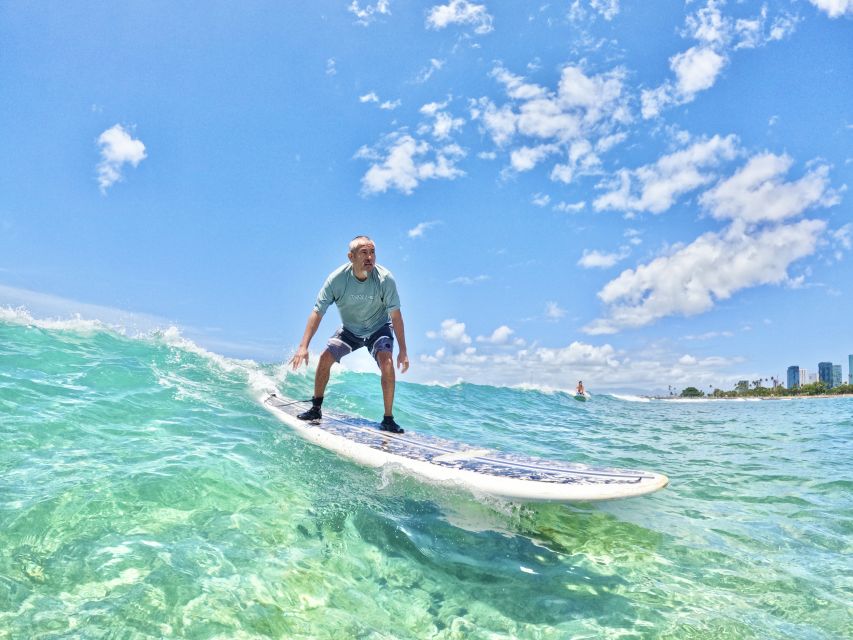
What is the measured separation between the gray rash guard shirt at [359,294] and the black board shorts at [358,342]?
0.87 ft

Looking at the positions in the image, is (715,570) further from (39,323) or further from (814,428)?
(39,323)

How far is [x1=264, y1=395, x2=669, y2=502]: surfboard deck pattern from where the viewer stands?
4590 millimetres

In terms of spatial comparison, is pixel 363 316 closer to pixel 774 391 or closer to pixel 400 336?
pixel 400 336

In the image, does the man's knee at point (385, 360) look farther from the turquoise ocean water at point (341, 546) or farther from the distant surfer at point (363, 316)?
the turquoise ocean water at point (341, 546)

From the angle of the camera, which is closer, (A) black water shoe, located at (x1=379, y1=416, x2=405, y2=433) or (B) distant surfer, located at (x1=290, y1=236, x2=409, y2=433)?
(B) distant surfer, located at (x1=290, y1=236, x2=409, y2=433)

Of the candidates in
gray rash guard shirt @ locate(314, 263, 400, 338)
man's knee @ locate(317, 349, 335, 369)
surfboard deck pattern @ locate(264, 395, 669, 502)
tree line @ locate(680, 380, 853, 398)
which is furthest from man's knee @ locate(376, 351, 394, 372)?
tree line @ locate(680, 380, 853, 398)

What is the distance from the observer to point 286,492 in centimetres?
498

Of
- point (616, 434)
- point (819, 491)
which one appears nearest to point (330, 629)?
point (819, 491)

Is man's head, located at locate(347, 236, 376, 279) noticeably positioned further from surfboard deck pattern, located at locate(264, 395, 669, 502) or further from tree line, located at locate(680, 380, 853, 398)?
tree line, located at locate(680, 380, 853, 398)

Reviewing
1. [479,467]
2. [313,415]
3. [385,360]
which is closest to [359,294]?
[385,360]

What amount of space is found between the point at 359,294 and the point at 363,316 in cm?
39

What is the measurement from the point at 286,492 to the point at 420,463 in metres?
1.49

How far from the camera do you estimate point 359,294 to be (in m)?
7.08

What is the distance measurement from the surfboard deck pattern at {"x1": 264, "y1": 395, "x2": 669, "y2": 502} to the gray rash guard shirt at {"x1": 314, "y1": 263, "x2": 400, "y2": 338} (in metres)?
1.76
